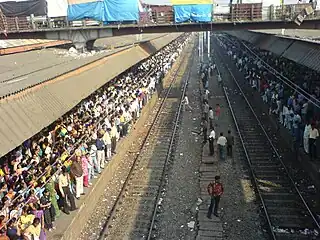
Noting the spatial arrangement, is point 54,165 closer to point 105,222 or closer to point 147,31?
point 105,222

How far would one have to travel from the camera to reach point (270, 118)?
68.1ft

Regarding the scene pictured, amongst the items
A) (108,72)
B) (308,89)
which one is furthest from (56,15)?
(308,89)

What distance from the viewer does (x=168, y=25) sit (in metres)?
28.4

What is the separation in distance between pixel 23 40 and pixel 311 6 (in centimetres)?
2032

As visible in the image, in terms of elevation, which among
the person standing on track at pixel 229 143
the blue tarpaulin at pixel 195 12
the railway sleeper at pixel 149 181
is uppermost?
the blue tarpaulin at pixel 195 12

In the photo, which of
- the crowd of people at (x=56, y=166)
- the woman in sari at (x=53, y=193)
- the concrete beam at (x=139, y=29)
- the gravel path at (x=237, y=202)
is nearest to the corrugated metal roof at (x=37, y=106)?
the crowd of people at (x=56, y=166)

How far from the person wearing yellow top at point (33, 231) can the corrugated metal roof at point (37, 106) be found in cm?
172

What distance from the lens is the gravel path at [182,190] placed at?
36.7ft

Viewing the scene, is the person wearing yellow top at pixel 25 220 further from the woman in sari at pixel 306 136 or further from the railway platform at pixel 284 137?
the woman in sari at pixel 306 136

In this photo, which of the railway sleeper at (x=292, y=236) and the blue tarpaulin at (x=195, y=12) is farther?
the blue tarpaulin at (x=195, y=12)

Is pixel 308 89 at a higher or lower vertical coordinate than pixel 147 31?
lower

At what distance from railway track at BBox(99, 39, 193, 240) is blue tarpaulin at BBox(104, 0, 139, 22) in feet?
28.9

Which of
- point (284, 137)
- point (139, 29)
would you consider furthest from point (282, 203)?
point (139, 29)

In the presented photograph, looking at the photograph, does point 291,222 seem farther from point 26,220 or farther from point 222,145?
point 26,220
